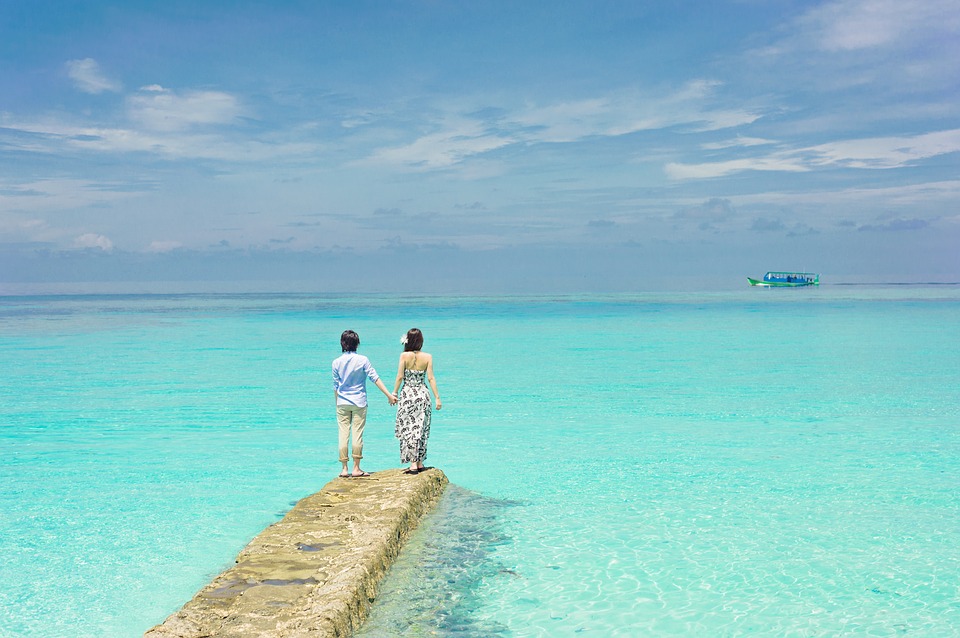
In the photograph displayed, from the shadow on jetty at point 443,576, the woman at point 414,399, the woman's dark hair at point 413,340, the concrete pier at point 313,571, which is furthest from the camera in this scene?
the woman at point 414,399

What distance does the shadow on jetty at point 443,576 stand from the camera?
18.4ft

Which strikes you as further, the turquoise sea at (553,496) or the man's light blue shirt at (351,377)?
the man's light blue shirt at (351,377)

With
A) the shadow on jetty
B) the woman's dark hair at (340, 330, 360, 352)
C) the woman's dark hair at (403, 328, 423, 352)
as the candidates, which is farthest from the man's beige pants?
the shadow on jetty

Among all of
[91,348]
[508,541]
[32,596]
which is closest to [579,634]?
[508,541]

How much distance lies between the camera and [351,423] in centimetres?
851

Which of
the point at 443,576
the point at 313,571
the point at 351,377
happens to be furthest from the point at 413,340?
the point at 313,571

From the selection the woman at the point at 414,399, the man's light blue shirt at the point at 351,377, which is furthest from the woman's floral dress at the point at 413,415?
the man's light blue shirt at the point at 351,377

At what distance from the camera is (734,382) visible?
20.5 metres

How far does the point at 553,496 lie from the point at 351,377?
10.1 ft

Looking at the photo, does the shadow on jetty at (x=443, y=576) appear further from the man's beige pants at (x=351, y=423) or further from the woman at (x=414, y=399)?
the man's beige pants at (x=351, y=423)

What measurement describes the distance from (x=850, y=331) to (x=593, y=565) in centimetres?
3663

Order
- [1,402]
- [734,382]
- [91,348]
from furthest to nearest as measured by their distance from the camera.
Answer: [91,348] → [734,382] → [1,402]

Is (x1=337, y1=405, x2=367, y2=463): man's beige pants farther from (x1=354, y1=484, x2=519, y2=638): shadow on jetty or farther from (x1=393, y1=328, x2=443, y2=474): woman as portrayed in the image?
(x1=354, y1=484, x2=519, y2=638): shadow on jetty

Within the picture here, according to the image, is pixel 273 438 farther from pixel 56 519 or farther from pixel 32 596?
pixel 32 596
